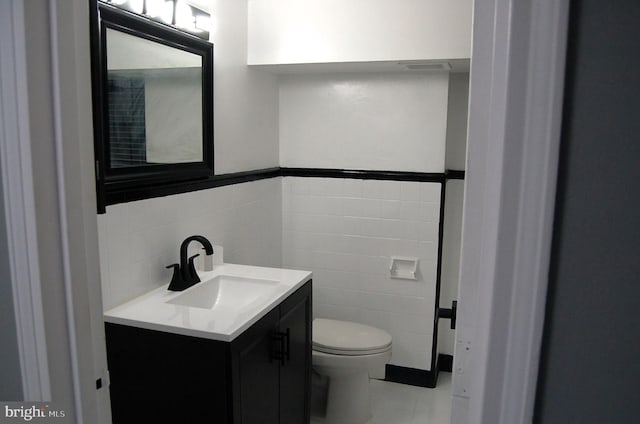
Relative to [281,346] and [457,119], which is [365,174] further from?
[281,346]

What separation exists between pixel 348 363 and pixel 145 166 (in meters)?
1.47

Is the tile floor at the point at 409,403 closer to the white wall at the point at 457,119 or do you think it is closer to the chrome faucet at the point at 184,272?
the chrome faucet at the point at 184,272

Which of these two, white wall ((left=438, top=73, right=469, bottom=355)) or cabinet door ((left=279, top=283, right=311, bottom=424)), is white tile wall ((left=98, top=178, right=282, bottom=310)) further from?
white wall ((left=438, top=73, right=469, bottom=355))

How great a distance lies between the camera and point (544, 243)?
2.19 feet

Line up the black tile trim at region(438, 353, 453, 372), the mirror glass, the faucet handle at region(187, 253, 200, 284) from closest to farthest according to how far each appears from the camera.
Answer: the mirror glass, the faucet handle at region(187, 253, 200, 284), the black tile trim at region(438, 353, 453, 372)

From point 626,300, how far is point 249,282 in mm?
1699

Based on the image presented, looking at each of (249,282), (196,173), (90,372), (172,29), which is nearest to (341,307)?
(249,282)

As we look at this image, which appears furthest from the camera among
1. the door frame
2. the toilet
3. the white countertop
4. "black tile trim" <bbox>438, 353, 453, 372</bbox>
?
"black tile trim" <bbox>438, 353, 453, 372</bbox>

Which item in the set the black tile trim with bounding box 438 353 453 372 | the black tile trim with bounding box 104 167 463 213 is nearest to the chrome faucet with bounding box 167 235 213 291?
the black tile trim with bounding box 104 167 463 213

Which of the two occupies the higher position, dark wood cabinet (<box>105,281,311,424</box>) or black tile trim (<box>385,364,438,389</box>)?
dark wood cabinet (<box>105,281,311,424</box>)

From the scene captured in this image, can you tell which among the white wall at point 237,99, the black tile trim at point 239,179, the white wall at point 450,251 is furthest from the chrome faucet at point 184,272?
the white wall at point 450,251

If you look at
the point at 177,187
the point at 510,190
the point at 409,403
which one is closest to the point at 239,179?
the point at 177,187

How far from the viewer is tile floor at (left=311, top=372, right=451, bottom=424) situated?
2.78 m

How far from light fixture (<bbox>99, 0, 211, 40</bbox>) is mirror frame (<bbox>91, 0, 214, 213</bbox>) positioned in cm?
2
